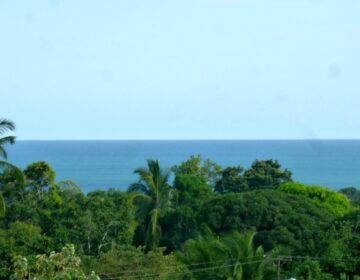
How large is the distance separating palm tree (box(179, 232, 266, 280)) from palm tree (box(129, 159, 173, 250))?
15.3 meters

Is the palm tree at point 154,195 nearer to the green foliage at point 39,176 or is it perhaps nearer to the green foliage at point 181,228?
the green foliage at point 181,228

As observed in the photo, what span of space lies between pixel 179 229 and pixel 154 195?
8.06 feet

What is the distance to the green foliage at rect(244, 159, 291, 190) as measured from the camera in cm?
5155

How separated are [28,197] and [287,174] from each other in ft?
67.4

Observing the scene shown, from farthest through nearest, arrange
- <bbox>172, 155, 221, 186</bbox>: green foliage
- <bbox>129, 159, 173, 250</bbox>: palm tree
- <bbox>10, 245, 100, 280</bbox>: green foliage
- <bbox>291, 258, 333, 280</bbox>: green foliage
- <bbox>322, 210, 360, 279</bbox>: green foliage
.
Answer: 1. <bbox>172, 155, 221, 186</bbox>: green foliage
2. <bbox>129, 159, 173, 250</bbox>: palm tree
3. <bbox>322, 210, 360, 279</bbox>: green foliage
4. <bbox>291, 258, 333, 280</bbox>: green foliage
5. <bbox>10, 245, 100, 280</bbox>: green foliage

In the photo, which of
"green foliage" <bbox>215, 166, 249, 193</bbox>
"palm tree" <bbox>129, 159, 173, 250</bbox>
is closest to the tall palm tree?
"palm tree" <bbox>129, 159, 173, 250</bbox>

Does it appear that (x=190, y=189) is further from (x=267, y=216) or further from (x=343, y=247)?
(x=343, y=247)

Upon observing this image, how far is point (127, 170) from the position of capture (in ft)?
547

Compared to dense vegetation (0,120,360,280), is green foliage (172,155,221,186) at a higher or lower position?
higher

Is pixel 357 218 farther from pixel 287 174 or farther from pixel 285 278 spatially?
pixel 287 174

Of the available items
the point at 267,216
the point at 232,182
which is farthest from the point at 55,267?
the point at 232,182

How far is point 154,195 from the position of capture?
128 feet

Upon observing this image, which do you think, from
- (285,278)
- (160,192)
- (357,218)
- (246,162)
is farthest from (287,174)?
(246,162)

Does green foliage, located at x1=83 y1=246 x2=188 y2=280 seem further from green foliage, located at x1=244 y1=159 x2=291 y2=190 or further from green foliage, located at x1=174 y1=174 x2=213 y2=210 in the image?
green foliage, located at x1=244 y1=159 x2=291 y2=190
